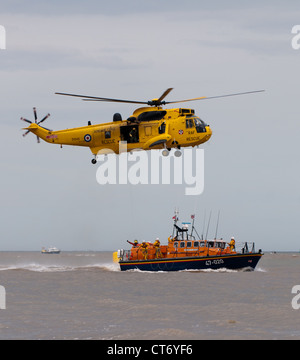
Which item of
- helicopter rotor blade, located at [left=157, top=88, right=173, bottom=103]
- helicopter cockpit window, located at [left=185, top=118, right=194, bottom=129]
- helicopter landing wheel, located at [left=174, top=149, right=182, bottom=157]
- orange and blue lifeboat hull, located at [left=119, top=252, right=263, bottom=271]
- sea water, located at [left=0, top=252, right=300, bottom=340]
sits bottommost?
sea water, located at [left=0, top=252, right=300, bottom=340]

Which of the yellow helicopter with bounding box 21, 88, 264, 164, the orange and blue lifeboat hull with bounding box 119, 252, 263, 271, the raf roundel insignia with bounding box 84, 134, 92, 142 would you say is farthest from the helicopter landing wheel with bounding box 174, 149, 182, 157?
the orange and blue lifeboat hull with bounding box 119, 252, 263, 271

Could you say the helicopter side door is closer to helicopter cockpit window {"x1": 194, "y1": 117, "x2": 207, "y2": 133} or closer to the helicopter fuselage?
the helicopter fuselage

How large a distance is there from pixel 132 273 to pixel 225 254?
7977mm

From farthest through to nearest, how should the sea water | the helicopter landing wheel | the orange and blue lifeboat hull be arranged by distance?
the orange and blue lifeboat hull, the helicopter landing wheel, the sea water

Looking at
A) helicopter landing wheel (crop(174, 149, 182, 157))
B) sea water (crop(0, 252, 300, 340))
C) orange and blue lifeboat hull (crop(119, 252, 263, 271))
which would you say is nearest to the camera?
sea water (crop(0, 252, 300, 340))

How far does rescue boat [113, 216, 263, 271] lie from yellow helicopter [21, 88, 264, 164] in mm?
14648

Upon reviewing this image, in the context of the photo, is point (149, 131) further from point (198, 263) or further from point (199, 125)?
point (198, 263)

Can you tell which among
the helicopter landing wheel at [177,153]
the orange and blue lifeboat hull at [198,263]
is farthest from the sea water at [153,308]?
the helicopter landing wheel at [177,153]

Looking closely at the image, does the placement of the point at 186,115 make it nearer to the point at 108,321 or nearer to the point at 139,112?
the point at 139,112

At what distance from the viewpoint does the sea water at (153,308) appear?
2831cm

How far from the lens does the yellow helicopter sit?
138ft

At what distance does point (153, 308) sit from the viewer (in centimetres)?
3594
